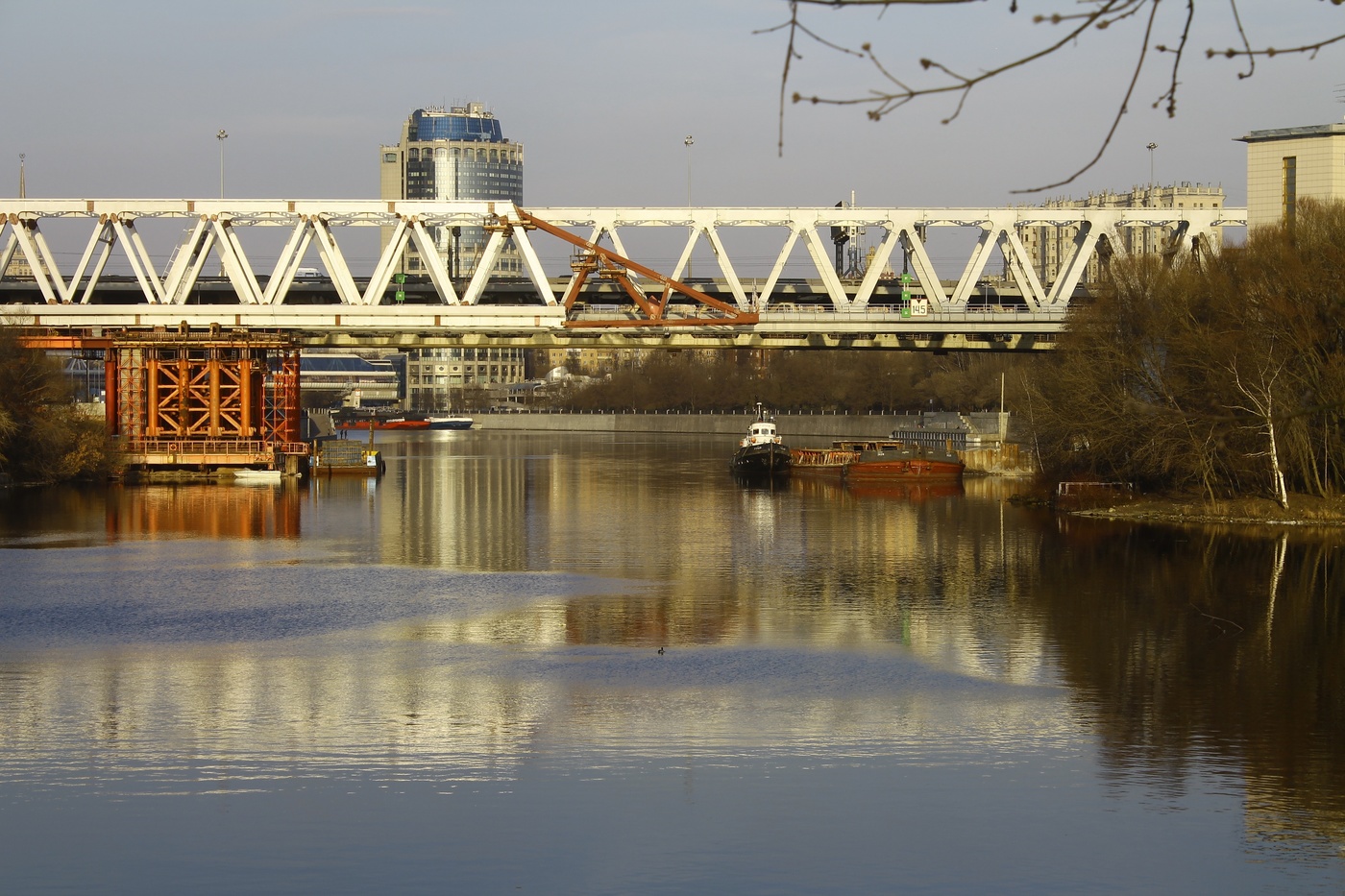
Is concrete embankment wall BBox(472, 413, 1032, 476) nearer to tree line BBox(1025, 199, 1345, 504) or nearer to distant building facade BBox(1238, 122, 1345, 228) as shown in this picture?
distant building facade BBox(1238, 122, 1345, 228)

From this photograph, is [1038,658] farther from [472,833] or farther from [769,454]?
[769,454]

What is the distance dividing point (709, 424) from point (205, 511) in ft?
342

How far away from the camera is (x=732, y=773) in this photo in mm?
16734

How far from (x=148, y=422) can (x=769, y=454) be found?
27.6 meters

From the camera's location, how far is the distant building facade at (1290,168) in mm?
51750

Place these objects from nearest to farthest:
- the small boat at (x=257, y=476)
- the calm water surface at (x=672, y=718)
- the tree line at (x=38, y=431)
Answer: the calm water surface at (x=672, y=718) < the tree line at (x=38, y=431) < the small boat at (x=257, y=476)

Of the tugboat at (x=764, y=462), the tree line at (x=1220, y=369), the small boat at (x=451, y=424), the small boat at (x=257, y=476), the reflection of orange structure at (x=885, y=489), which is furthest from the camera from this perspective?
the small boat at (x=451, y=424)

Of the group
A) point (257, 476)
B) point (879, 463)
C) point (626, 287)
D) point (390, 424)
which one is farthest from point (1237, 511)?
point (390, 424)

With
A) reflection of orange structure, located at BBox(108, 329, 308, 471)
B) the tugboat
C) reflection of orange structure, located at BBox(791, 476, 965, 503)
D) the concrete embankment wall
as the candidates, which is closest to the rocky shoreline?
reflection of orange structure, located at BBox(791, 476, 965, 503)

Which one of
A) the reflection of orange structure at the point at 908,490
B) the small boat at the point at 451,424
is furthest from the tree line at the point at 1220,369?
the small boat at the point at 451,424

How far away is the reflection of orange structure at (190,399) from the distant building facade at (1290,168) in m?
38.4

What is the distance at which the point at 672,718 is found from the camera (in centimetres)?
1925

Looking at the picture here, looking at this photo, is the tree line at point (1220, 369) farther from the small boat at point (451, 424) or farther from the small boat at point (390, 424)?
the small boat at point (451, 424)

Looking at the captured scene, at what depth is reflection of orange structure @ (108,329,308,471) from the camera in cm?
6394
